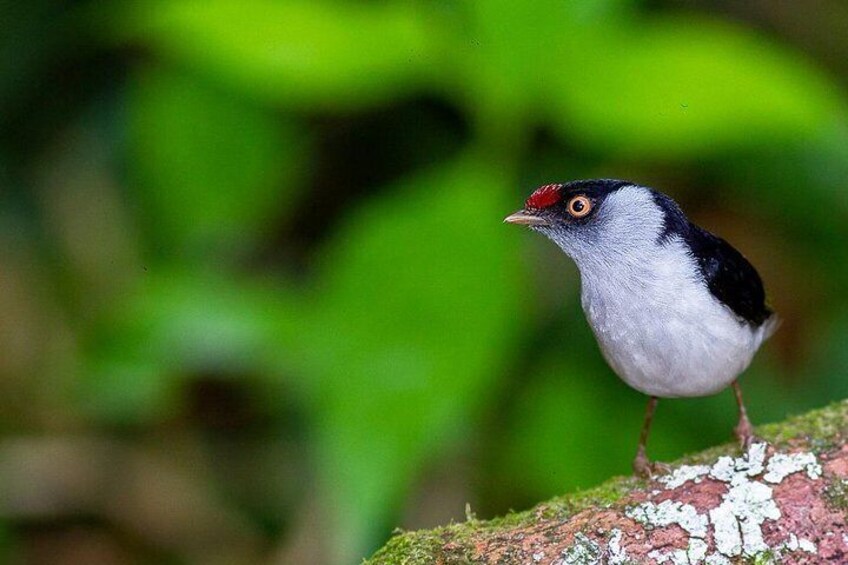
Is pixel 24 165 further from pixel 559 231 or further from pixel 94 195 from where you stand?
pixel 559 231

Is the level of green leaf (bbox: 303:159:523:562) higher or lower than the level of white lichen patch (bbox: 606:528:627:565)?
higher

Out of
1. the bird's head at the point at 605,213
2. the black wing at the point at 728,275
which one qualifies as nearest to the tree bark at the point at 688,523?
the black wing at the point at 728,275

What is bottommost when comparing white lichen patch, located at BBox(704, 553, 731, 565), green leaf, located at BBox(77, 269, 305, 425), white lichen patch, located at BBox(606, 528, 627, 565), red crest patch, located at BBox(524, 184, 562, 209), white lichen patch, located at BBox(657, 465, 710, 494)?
white lichen patch, located at BBox(704, 553, 731, 565)

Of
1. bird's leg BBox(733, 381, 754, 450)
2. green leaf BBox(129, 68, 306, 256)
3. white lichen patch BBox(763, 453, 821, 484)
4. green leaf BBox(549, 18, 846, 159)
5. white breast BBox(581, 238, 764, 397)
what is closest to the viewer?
white lichen patch BBox(763, 453, 821, 484)

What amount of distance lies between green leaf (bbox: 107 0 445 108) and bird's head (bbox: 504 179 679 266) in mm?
1425

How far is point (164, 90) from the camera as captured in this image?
186 inches

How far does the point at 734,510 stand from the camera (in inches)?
105

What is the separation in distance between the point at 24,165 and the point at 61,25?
0.68 meters

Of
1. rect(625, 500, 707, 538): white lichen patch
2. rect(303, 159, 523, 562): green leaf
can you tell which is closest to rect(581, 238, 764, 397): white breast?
rect(625, 500, 707, 538): white lichen patch

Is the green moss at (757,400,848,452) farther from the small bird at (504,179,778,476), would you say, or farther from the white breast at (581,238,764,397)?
the white breast at (581,238,764,397)

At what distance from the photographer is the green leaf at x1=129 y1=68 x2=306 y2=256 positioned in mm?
4586

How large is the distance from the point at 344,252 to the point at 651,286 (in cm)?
135

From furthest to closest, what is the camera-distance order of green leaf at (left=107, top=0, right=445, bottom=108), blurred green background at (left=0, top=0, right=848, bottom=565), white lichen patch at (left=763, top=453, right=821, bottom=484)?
1. green leaf at (left=107, top=0, right=445, bottom=108)
2. blurred green background at (left=0, top=0, right=848, bottom=565)
3. white lichen patch at (left=763, top=453, right=821, bottom=484)

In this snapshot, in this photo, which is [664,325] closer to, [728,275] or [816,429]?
[728,275]
